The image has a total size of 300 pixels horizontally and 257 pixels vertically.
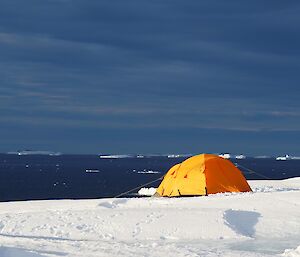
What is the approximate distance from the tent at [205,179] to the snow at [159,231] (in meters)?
5.47

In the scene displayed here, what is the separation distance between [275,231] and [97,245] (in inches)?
225

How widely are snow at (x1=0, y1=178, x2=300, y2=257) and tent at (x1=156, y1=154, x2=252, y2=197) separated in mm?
5474

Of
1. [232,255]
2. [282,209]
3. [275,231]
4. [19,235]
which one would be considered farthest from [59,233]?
[282,209]

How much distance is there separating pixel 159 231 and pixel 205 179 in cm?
974

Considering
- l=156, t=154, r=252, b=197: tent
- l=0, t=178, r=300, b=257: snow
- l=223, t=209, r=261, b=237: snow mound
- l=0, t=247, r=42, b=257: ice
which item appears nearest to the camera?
l=0, t=247, r=42, b=257: ice

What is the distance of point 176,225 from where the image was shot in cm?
1589

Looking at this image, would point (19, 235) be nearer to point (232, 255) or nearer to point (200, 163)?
point (232, 255)

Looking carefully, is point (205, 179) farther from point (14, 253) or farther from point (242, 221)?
point (14, 253)

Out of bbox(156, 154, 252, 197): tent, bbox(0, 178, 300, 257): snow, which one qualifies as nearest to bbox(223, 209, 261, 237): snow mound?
bbox(0, 178, 300, 257): snow

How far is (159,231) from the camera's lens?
50.8ft


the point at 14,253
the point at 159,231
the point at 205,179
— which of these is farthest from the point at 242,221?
the point at 205,179

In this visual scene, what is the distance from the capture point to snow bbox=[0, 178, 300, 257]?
43.2 feet

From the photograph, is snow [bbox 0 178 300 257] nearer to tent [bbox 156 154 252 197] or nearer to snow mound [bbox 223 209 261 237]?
snow mound [bbox 223 209 261 237]

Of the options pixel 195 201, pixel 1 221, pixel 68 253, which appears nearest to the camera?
pixel 68 253
